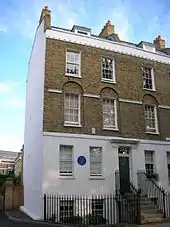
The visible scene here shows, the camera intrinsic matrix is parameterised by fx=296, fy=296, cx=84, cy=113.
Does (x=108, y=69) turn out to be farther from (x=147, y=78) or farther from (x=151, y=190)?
(x=151, y=190)

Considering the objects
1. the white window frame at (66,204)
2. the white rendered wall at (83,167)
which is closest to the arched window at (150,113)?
the white rendered wall at (83,167)

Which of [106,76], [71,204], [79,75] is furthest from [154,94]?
[71,204]

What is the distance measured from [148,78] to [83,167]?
8479 millimetres

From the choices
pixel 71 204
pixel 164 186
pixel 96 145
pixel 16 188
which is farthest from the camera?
pixel 16 188

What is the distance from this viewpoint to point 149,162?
63.9 ft

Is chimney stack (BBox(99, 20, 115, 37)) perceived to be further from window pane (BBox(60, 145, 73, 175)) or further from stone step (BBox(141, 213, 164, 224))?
stone step (BBox(141, 213, 164, 224))

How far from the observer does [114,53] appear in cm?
2027

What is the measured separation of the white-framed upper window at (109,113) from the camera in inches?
743

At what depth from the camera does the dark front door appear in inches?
713

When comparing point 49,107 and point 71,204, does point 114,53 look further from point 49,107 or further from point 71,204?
point 71,204

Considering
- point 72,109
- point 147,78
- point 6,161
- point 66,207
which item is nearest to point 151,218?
point 66,207

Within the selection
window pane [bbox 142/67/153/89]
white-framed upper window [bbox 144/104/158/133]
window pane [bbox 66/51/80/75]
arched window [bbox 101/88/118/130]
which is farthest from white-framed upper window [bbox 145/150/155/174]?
window pane [bbox 66/51/80/75]

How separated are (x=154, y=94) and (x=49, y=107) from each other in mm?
7995

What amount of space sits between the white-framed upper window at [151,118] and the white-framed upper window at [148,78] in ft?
4.72
